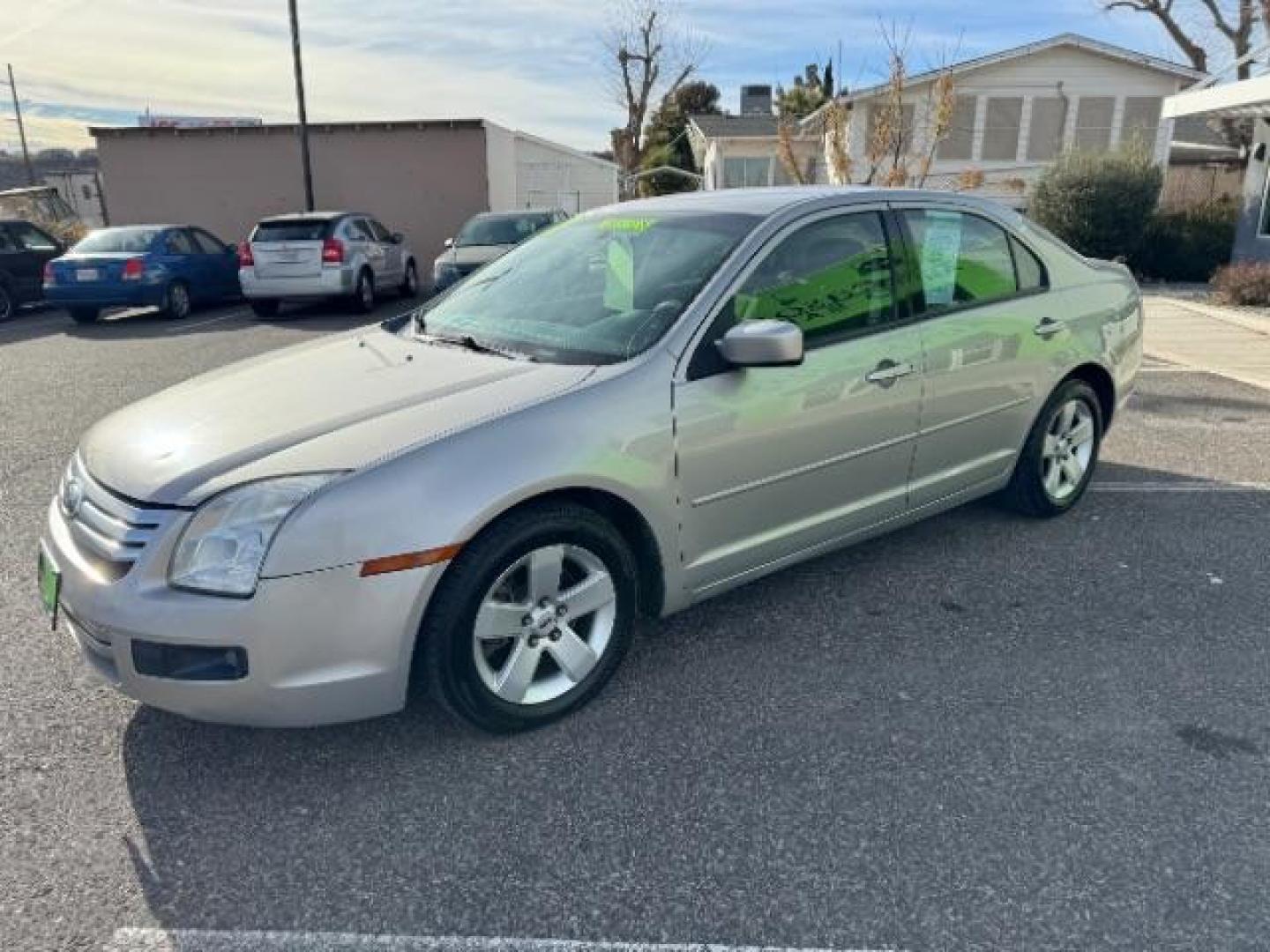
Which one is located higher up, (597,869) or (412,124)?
(412,124)

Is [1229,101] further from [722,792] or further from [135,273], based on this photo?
[135,273]

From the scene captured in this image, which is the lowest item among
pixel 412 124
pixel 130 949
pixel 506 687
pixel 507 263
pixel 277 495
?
pixel 130 949

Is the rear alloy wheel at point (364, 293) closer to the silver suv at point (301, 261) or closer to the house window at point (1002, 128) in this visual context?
the silver suv at point (301, 261)

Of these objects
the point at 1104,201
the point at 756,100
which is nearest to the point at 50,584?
the point at 1104,201

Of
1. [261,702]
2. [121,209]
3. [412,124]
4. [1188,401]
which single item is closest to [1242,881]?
[261,702]

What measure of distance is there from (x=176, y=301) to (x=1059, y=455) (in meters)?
12.9

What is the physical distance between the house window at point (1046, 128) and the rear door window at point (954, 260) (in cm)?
2413

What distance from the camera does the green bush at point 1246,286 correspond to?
12422 millimetres

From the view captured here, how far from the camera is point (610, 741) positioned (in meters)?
2.81

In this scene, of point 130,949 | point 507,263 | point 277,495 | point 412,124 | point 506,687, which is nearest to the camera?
point 130,949

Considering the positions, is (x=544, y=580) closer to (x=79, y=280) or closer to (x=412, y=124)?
(x=79, y=280)

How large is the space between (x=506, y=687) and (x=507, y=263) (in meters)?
2.05

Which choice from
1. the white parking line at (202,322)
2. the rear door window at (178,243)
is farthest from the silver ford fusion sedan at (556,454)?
the rear door window at (178,243)

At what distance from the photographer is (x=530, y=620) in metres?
2.78
